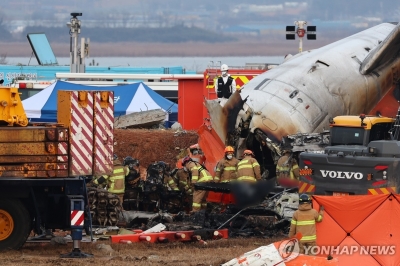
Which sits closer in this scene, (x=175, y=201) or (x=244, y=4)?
(x=175, y=201)

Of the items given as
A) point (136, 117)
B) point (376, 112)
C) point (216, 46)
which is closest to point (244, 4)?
point (216, 46)

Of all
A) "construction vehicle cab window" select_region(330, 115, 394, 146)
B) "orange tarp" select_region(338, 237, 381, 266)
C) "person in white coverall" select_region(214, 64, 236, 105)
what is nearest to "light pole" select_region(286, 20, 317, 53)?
"person in white coverall" select_region(214, 64, 236, 105)

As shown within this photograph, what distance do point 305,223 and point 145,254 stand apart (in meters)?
2.97

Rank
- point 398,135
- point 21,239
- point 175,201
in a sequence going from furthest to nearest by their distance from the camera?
point 175,201, point 398,135, point 21,239

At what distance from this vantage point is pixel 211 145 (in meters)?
26.5

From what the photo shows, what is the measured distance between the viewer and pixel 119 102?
41562 millimetres

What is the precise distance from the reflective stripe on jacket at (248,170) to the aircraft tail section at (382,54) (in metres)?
5.99

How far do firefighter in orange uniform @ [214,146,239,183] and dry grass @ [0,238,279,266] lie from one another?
11.7ft

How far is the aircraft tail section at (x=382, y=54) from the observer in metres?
27.4

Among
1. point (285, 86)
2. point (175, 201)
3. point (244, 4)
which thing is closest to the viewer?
point (175, 201)

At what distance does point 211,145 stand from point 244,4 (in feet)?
457

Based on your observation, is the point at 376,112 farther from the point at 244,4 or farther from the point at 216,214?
the point at 244,4

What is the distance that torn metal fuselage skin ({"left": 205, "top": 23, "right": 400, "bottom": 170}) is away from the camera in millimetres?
25797

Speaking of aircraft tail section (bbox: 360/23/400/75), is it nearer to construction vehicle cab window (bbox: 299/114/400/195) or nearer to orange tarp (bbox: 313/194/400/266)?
construction vehicle cab window (bbox: 299/114/400/195)
